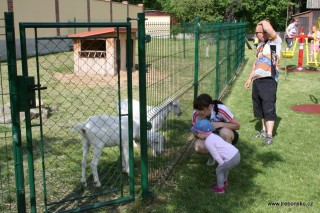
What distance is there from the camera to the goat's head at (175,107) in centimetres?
520

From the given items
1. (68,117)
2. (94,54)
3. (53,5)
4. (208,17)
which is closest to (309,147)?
(68,117)

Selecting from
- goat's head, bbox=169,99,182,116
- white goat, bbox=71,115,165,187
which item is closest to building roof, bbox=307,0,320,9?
goat's head, bbox=169,99,182,116

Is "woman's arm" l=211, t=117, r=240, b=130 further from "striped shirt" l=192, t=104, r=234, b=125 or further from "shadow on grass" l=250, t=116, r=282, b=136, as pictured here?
"shadow on grass" l=250, t=116, r=282, b=136

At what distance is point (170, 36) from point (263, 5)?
43.6 meters

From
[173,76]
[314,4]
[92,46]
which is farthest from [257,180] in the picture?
[314,4]

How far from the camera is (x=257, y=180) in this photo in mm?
4691

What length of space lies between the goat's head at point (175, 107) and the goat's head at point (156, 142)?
0.48 m

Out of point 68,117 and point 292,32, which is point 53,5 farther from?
point 68,117

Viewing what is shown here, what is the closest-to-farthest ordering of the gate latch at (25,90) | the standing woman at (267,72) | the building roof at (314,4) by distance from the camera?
the gate latch at (25,90)
the standing woman at (267,72)
the building roof at (314,4)

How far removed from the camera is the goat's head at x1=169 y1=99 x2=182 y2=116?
5.20 m

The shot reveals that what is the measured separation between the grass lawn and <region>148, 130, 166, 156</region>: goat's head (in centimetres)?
36

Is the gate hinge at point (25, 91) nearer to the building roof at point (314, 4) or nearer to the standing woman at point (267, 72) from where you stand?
the standing woman at point (267, 72)

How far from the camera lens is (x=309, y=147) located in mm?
5922

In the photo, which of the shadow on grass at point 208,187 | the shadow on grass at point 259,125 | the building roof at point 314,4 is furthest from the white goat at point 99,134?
the building roof at point 314,4
